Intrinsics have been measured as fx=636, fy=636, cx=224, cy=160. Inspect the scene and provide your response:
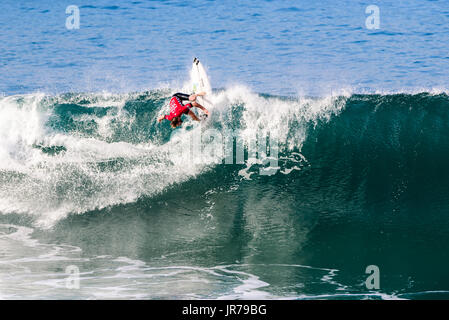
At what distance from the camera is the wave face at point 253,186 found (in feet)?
30.3

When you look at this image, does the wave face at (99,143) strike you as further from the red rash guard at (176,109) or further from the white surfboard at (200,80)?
the red rash guard at (176,109)

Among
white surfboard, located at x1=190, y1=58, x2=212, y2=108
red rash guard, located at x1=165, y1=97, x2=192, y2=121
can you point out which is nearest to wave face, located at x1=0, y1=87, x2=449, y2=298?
white surfboard, located at x1=190, y1=58, x2=212, y2=108

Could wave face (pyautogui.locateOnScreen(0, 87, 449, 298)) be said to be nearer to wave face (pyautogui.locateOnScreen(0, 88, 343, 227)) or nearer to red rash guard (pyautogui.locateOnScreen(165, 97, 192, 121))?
wave face (pyautogui.locateOnScreen(0, 88, 343, 227))

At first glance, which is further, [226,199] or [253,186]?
[253,186]

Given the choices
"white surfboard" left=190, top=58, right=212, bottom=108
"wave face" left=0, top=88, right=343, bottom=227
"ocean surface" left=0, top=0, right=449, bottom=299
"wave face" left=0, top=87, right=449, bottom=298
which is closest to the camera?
"ocean surface" left=0, top=0, right=449, bottom=299

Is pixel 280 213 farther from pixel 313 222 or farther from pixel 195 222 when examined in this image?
pixel 195 222

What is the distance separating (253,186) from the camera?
11.1 meters

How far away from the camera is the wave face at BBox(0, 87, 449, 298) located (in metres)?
9.25

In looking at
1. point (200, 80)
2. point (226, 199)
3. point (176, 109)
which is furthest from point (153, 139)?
point (176, 109)

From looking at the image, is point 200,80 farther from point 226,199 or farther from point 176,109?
point 226,199

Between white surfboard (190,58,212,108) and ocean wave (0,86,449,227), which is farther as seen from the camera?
Answer: ocean wave (0,86,449,227)

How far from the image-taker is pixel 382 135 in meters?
12.0

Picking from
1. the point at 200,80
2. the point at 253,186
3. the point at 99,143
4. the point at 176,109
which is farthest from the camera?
the point at 99,143

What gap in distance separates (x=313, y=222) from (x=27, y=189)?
500cm
